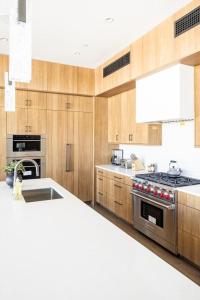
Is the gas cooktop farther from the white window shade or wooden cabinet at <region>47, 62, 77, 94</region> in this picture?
wooden cabinet at <region>47, 62, 77, 94</region>

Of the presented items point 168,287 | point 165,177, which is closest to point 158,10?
point 165,177

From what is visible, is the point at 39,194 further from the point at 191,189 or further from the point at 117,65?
the point at 117,65

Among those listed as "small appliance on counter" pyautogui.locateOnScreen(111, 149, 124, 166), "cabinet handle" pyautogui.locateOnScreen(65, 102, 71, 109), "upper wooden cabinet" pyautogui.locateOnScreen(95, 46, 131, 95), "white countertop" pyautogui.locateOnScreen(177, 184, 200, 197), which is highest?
"upper wooden cabinet" pyautogui.locateOnScreen(95, 46, 131, 95)

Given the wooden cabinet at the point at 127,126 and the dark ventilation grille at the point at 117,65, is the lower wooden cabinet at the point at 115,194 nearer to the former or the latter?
the wooden cabinet at the point at 127,126

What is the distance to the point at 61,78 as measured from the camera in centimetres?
456

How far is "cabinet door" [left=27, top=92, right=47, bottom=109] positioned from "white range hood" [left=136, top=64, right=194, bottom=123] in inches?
79.6

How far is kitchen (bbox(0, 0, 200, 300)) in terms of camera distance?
1.03 meters

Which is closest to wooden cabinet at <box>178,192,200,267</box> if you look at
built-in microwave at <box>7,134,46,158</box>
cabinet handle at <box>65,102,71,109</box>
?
built-in microwave at <box>7,134,46,158</box>

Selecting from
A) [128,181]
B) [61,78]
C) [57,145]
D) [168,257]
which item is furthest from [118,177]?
[61,78]

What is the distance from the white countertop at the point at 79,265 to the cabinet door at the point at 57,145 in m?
2.96

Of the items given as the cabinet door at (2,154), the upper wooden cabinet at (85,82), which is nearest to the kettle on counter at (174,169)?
the upper wooden cabinet at (85,82)

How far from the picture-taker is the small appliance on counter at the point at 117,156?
5020 millimetres

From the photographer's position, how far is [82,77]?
4.78m

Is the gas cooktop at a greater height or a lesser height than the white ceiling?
lesser
